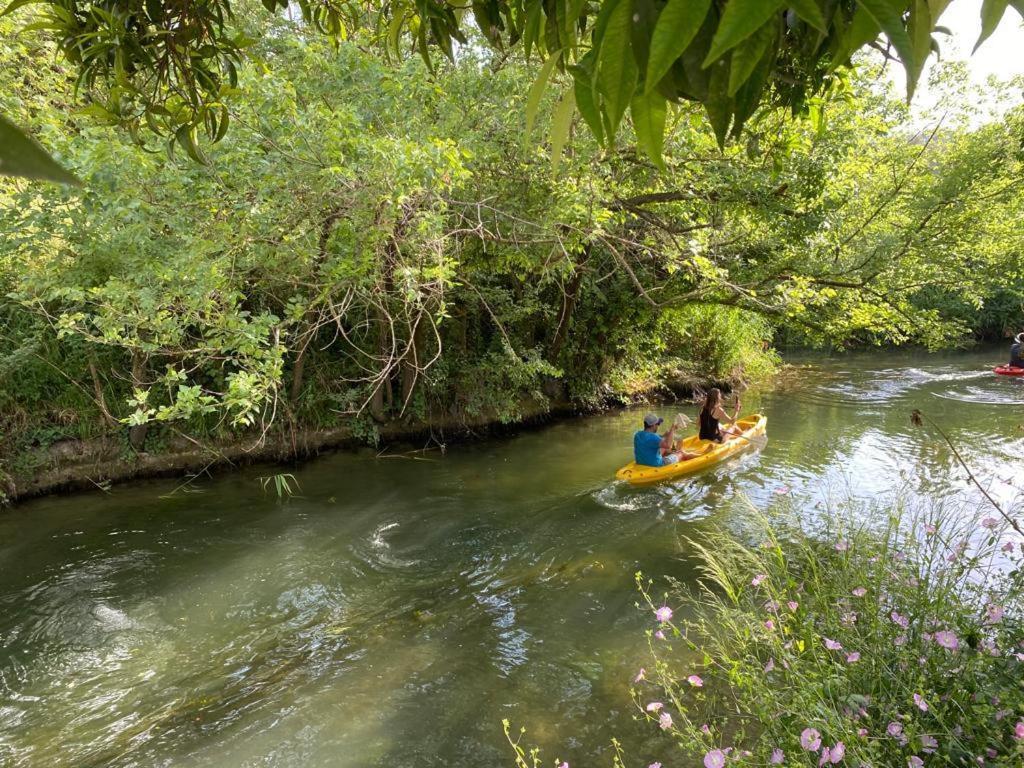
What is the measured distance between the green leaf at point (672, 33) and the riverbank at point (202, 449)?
6185mm

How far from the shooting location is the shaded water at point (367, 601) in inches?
142

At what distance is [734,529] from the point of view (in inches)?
255

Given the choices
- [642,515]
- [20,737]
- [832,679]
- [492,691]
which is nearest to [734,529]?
[642,515]

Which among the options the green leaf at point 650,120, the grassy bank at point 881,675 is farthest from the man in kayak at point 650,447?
the green leaf at point 650,120

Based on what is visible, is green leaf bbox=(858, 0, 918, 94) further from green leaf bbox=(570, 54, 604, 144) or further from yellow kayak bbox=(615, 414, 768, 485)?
yellow kayak bbox=(615, 414, 768, 485)

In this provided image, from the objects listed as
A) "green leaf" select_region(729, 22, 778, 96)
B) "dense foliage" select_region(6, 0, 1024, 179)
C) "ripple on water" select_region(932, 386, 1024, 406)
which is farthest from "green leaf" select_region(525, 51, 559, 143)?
"ripple on water" select_region(932, 386, 1024, 406)

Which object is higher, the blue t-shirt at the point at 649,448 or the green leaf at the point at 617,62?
the green leaf at the point at 617,62

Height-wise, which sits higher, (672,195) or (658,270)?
(672,195)

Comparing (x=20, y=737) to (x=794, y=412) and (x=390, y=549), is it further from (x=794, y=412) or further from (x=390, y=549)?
(x=794, y=412)

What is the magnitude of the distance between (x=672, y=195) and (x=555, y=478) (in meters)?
3.98

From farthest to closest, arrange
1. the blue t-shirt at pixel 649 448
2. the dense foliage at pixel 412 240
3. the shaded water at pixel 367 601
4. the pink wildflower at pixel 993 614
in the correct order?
the blue t-shirt at pixel 649 448
the dense foliage at pixel 412 240
the shaded water at pixel 367 601
the pink wildflower at pixel 993 614

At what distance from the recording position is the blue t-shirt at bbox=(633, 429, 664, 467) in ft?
24.9

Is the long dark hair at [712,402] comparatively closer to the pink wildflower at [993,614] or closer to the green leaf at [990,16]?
the pink wildflower at [993,614]

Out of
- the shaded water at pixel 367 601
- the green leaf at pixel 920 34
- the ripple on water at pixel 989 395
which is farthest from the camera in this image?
the ripple on water at pixel 989 395
